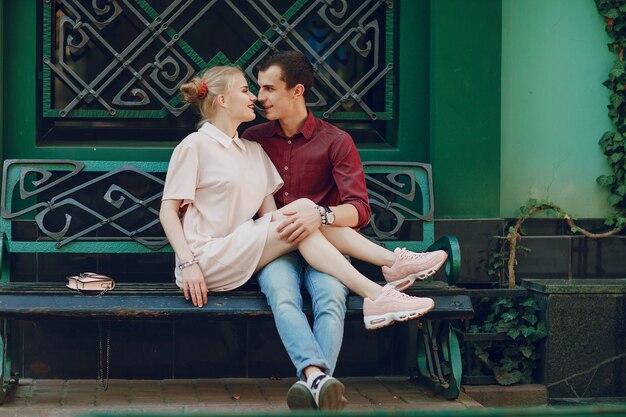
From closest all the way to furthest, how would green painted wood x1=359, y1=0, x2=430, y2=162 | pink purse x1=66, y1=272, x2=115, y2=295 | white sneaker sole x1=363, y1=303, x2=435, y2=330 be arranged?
white sneaker sole x1=363, y1=303, x2=435, y2=330 → pink purse x1=66, y1=272, x2=115, y2=295 → green painted wood x1=359, y1=0, x2=430, y2=162

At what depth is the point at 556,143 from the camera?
628 centimetres

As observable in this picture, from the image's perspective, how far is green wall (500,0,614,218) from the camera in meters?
6.24

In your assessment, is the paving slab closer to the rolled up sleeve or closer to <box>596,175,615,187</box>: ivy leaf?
the rolled up sleeve

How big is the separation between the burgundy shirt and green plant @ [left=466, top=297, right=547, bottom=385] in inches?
46.5

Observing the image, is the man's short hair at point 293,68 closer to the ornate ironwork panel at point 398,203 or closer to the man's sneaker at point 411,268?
the ornate ironwork panel at point 398,203

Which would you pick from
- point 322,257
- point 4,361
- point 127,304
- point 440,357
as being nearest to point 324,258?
point 322,257

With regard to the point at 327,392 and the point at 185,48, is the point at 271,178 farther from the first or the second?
the point at 327,392

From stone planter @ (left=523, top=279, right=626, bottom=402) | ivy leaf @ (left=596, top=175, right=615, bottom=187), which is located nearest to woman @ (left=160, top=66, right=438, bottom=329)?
stone planter @ (left=523, top=279, right=626, bottom=402)

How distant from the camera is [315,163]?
5.19 m

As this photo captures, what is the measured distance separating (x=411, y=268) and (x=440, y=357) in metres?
0.94

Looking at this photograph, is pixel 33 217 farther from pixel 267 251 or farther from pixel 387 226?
pixel 387 226

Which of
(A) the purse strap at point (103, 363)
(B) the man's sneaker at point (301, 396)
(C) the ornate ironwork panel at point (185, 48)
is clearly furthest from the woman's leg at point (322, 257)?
(C) the ornate ironwork panel at point (185, 48)

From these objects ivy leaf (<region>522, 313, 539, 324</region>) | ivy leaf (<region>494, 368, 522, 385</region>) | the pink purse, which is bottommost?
ivy leaf (<region>494, 368, 522, 385</region>)

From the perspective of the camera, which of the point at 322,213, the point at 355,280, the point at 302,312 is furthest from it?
the point at 322,213
